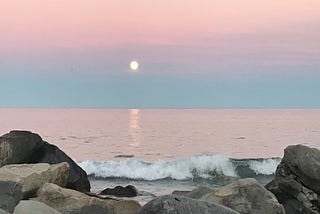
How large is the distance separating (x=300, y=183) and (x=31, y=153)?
27.8 feet

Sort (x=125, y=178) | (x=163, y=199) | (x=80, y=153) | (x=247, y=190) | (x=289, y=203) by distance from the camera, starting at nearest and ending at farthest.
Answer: (x=163, y=199) < (x=247, y=190) < (x=289, y=203) < (x=125, y=178) < (x=80, y=153)

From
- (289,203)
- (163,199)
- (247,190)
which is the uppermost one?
(163,199)

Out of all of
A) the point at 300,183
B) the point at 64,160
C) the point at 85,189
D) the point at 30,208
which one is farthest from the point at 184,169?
the point at 30,208

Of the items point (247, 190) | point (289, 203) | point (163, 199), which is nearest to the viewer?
point (163, 199)

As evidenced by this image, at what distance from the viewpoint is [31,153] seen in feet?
56.2

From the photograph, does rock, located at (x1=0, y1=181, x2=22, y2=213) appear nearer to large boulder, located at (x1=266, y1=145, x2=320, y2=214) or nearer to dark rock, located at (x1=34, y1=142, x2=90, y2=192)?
dark rock, located at (x1=34, y1=142, x2=90, y2=192)

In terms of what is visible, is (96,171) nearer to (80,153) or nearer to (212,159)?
(212,159)

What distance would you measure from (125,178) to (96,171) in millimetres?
2499

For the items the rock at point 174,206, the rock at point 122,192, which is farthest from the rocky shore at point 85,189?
the rock at point 122,192

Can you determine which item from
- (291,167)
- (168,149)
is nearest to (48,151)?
(291,167)

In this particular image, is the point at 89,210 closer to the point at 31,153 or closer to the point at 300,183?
the point at 31,153

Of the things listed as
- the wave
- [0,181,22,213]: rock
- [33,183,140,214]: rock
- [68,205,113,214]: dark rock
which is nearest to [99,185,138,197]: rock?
[33,183,140,214]: rock

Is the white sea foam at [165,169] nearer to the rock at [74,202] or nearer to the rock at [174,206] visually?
the rock at [74,202]

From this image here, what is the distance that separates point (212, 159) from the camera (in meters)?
34.4
